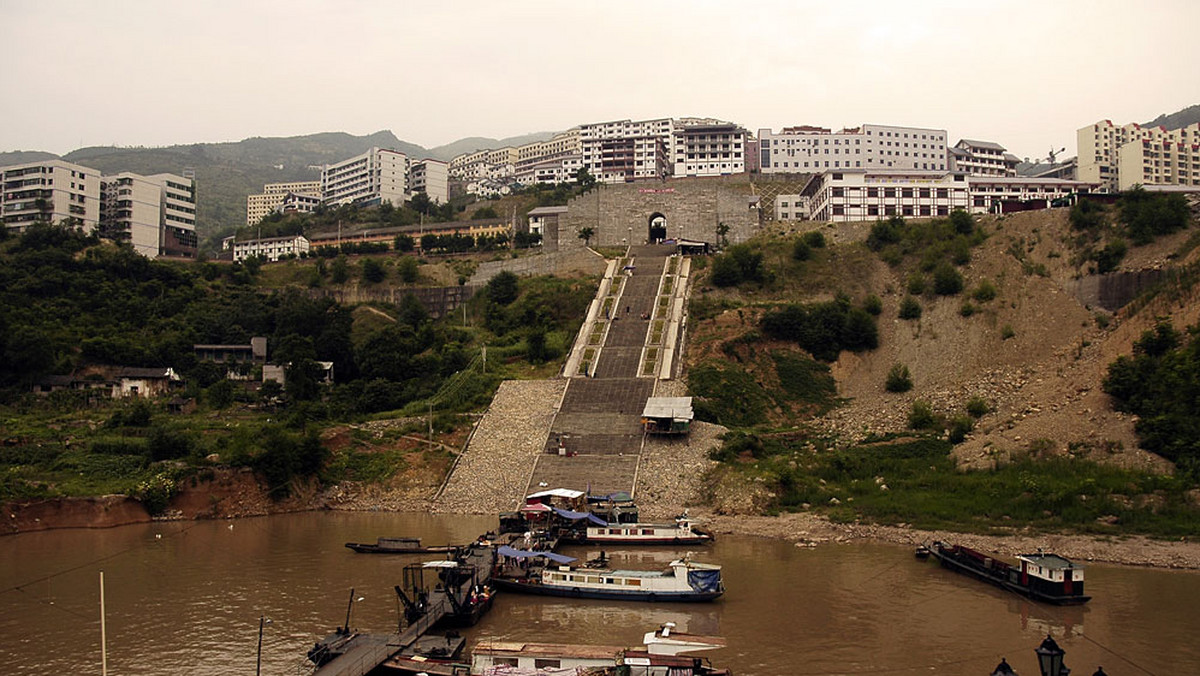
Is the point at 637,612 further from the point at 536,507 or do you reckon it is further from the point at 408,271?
the point at 408,271

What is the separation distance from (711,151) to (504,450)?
2740 inches

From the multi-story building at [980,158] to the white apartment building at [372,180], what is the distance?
67771 millimetres

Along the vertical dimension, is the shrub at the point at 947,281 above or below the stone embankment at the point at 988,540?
above

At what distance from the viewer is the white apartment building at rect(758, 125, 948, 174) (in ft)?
328

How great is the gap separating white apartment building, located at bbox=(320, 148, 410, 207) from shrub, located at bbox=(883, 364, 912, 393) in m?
82.9

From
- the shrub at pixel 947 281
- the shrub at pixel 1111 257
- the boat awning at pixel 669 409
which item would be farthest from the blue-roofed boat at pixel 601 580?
the shrub at pixel 1111 257

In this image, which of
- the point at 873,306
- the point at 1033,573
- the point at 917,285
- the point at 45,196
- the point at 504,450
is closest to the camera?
the point at 1033,573

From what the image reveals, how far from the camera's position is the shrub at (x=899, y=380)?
45375 mm

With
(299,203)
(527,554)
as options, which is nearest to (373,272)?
(527,554)

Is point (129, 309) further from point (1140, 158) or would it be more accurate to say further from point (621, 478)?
point (1140, 158)

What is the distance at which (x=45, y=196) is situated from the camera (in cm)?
8325

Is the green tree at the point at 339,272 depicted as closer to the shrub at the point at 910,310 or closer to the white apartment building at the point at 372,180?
the shrub at the point at 910,310

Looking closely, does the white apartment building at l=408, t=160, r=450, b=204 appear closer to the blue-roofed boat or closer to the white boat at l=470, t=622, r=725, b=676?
the blue-roofed boat

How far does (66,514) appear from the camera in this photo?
33969 mm
